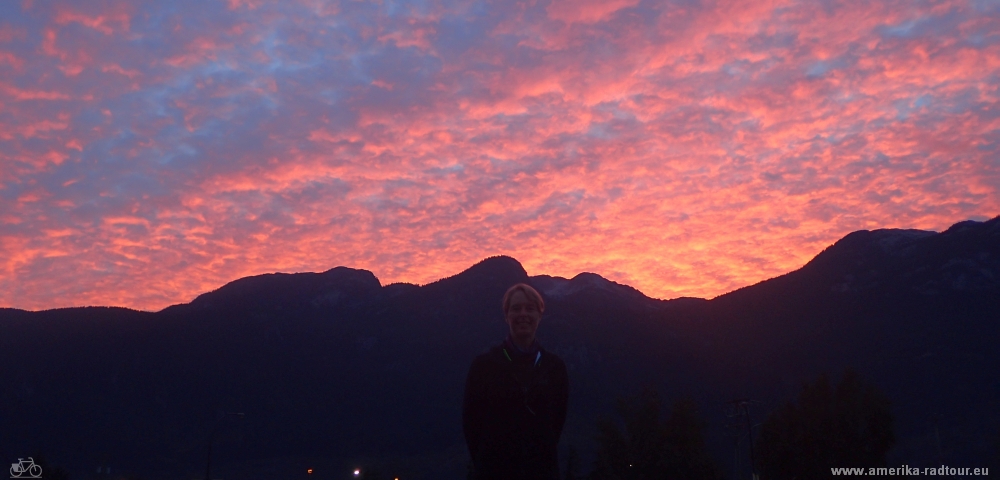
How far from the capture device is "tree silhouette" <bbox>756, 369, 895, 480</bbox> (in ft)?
142

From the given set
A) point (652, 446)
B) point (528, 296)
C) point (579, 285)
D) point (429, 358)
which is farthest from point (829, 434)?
point (579, 285)

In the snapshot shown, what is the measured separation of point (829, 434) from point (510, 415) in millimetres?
45744

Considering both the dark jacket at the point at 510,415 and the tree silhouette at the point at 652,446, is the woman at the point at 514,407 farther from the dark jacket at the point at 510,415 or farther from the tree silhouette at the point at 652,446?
the tree silhouette at the point at 652,446

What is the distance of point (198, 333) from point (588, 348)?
72.1m

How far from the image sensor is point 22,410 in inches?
4117

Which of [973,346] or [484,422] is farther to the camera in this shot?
[973,346]

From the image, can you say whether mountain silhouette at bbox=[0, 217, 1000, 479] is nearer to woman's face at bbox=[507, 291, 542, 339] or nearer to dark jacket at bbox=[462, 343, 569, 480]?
dark jacket at bbox=[462, 343, 569, 480]

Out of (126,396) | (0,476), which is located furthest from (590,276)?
(0,476)

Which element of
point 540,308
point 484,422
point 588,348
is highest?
point 588,348

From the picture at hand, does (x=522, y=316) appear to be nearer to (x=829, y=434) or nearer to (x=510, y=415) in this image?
(x=510, y=415)

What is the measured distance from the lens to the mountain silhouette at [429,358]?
92.0 metres

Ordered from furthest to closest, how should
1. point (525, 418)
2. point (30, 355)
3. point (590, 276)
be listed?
point (590, 276) → point (30, 355) → point (525, 418)

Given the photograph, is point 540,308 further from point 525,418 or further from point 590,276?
point 590,276

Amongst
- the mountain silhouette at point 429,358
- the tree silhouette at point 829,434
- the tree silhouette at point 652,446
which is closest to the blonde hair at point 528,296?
the tree silhouette at point 829,434
